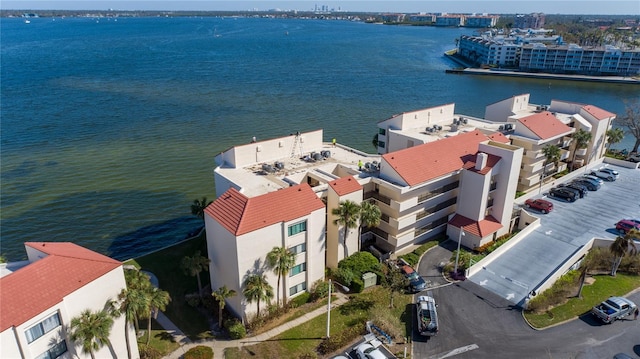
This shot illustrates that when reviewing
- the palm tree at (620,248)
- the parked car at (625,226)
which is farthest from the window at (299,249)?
the parked car at (625,226)

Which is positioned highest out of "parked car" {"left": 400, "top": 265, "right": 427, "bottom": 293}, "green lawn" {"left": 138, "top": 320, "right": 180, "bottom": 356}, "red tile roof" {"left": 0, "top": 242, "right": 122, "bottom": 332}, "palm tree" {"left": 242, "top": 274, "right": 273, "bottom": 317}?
"red tile roof" {"left": 0, "top": 242, "right": 122, "bottom": 332}

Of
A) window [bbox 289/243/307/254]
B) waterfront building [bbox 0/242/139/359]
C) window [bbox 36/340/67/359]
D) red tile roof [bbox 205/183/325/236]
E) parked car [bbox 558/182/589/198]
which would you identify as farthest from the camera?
parked car [bbox 558/182/589/198]

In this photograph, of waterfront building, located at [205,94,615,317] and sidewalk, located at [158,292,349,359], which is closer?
sidewalk, located at [158,292,349,359]

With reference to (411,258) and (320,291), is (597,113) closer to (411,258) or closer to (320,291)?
(411,258)

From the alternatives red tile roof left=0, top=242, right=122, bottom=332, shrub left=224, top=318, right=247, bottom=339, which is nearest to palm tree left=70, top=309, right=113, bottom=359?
red tile roof left=0, top=242, right=122, bottom=332

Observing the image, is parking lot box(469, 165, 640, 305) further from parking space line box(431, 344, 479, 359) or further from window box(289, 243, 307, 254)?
window box(289, 243, 307, 254)

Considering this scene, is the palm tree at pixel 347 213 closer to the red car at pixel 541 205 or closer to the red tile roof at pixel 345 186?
the red tile roof at pixel 345 186

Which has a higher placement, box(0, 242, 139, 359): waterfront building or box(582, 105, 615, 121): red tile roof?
box(582, 105, 615, 121): red tile roof

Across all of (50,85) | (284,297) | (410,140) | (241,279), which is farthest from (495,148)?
(50,85)
